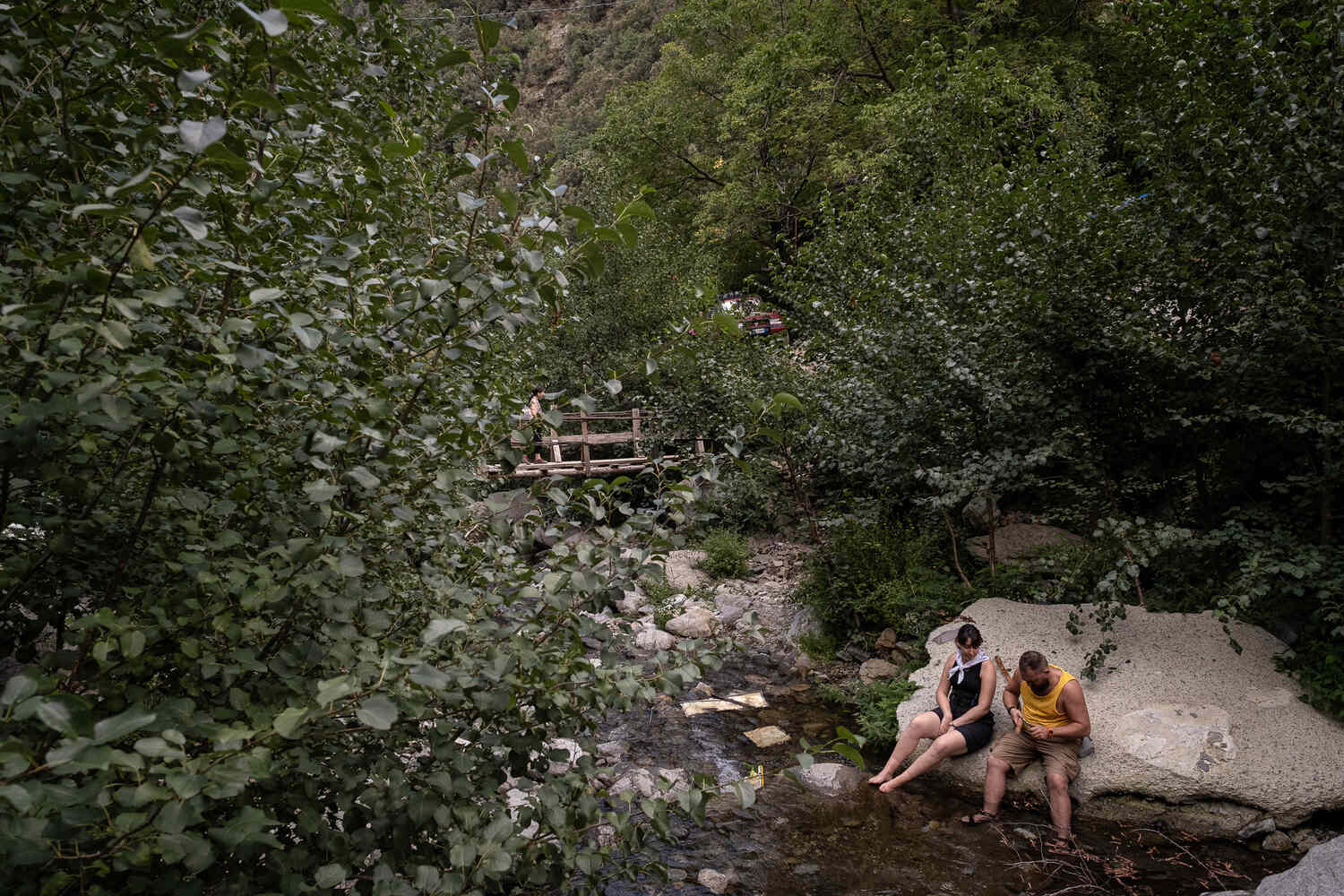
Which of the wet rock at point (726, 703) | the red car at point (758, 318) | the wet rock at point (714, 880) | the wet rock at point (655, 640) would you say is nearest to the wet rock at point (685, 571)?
the wet rock at point (655, 640)

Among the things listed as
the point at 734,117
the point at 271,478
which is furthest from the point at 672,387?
the point at 271,478

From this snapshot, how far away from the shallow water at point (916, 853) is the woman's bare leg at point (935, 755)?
98mm

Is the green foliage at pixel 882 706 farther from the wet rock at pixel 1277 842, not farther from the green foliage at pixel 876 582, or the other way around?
the wet rock at pixel 1277 842

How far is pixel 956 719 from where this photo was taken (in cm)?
619

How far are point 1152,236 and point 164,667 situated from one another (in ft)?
22.1

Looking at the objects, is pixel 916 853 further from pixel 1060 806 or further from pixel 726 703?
pixel 726 703

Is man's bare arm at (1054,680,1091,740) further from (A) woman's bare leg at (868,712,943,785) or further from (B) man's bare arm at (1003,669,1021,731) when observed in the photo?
(A) woman's bare leg at (868,712,943,785)

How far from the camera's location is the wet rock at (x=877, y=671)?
7695mm

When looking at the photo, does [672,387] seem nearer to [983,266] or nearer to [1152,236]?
[983,266]

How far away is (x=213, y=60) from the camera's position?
148 cm

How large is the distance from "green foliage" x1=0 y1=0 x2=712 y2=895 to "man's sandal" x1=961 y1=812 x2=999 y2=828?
4.54m

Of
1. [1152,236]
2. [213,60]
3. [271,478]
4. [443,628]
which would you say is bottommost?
[443,628]

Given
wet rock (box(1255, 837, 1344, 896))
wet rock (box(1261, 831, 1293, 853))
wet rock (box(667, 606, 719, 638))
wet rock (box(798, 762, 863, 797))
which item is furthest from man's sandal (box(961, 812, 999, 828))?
wet rock (box(667, 606, 719, 638))

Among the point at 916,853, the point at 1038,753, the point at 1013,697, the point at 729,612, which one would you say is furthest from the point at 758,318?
the point at 916,853
